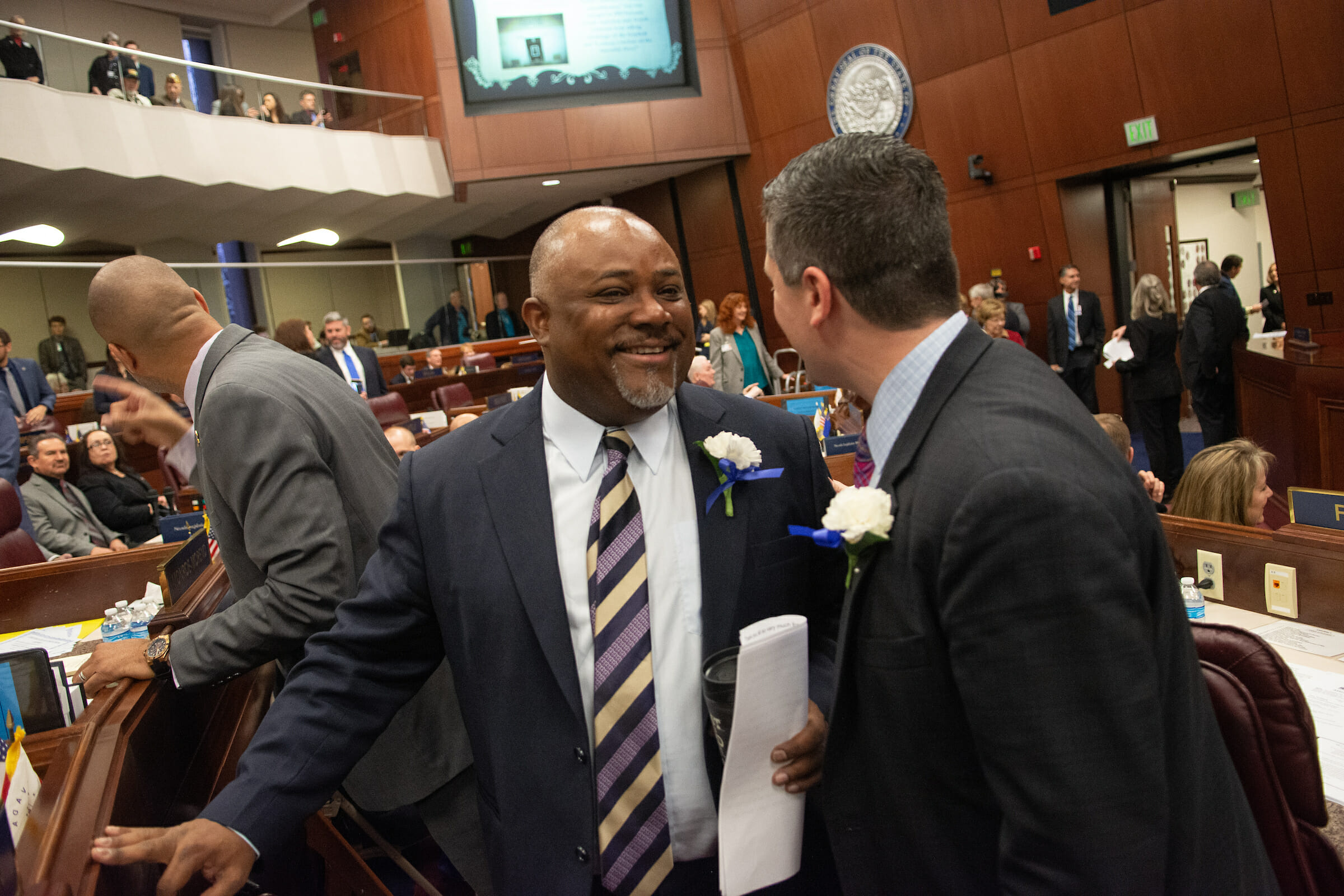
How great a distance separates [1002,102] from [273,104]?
806 cm

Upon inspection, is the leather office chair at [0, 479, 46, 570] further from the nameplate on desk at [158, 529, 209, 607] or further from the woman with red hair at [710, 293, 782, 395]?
the woman with red hair at [710, 293, 782, 395]

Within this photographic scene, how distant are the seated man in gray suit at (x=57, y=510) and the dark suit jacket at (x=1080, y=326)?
7.13 m

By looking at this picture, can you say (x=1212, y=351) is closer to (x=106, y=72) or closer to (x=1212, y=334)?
(x=1212, y=334)

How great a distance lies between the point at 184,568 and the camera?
6.25 ft

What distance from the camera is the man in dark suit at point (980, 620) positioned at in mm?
817

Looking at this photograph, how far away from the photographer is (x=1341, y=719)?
5.99ft

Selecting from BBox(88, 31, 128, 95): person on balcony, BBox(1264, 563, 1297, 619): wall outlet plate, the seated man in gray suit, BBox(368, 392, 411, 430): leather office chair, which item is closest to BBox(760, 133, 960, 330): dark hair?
BBox(1264, 563, 1297, 619): wall outlet plate

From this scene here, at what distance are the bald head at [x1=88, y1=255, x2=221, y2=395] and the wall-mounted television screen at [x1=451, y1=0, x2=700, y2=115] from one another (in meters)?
10.7

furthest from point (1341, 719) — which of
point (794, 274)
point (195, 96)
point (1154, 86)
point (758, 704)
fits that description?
point (195, 96)

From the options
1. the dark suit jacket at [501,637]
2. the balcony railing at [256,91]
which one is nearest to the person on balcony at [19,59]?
the balcony railing at [256,91]

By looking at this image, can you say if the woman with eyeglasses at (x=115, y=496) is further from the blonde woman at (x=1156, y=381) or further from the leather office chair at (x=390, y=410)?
the blonde woman at (x=1156, y=381)

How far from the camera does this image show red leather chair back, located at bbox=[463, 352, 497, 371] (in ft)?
37.7

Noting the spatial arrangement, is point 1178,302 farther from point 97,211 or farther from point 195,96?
point 97,211

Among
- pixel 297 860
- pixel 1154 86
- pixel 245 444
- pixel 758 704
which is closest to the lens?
pixel 758 704
